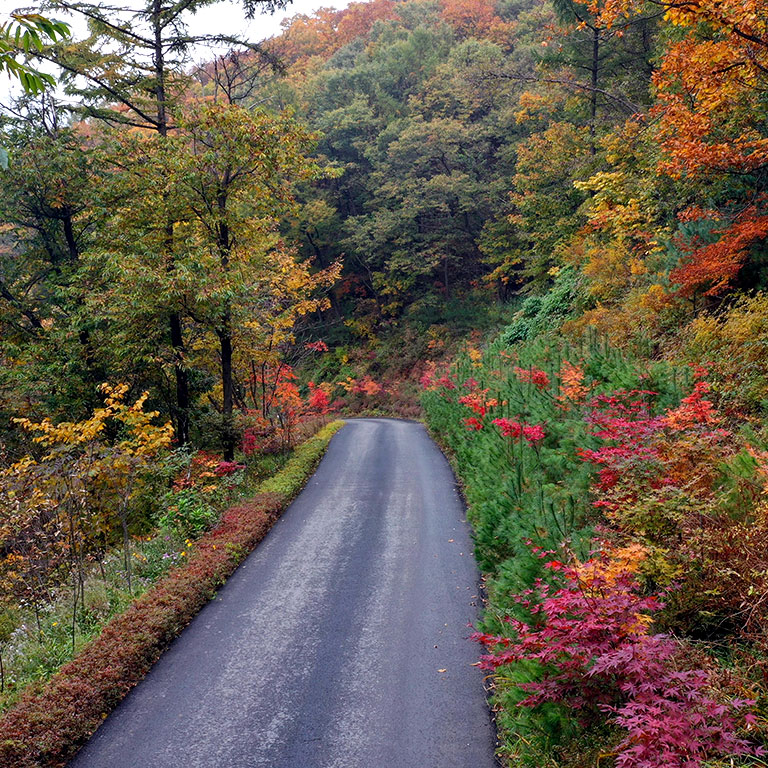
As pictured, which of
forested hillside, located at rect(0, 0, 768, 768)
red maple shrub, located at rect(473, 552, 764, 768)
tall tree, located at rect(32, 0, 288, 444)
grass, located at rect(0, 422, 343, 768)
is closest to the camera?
red maple shrub, located at rect(473, 552, 764, 768)

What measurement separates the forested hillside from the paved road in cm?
78

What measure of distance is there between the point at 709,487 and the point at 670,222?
9.53 metres

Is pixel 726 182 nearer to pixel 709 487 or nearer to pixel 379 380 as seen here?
pixel 709 487

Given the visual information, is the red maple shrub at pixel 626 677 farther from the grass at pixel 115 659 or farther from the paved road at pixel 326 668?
the grass at pixel 115 659

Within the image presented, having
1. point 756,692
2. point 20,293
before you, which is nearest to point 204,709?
point 756,692

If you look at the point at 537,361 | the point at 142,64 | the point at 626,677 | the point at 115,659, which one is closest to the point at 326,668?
the point at 115,659

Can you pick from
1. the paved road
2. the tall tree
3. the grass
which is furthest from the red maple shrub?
the tall tree

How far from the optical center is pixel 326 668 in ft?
18.8

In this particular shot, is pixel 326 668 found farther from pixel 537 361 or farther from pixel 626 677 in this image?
pixel 537 361

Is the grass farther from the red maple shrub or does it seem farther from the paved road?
the red maple shrub

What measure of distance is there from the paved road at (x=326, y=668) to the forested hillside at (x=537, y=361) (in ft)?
2.56

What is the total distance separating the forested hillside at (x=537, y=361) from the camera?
386 cm

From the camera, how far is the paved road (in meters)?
4.62

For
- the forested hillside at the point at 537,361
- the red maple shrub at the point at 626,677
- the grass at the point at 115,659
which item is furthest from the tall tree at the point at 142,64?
the red maple shrub at the point at 626,677
